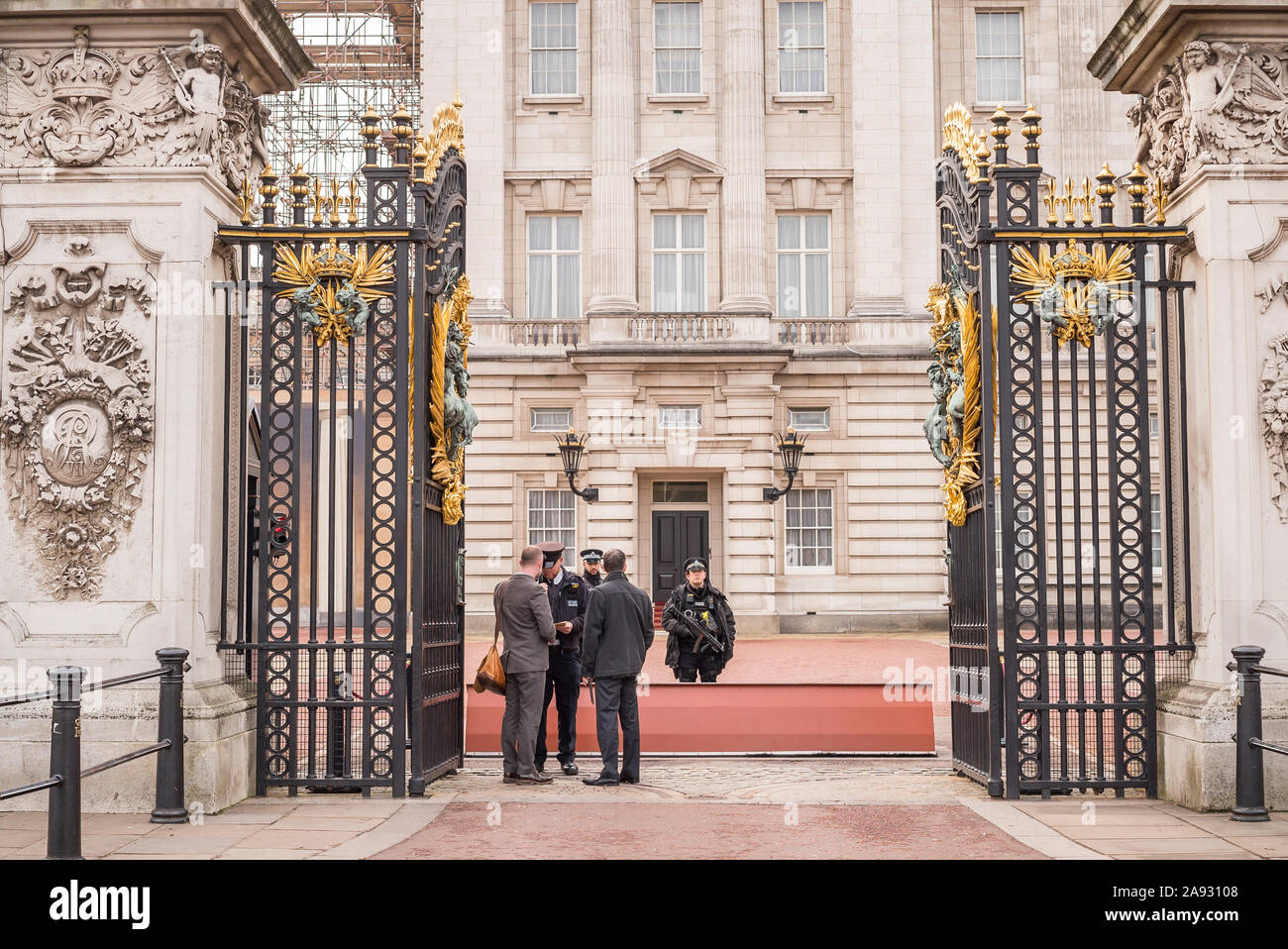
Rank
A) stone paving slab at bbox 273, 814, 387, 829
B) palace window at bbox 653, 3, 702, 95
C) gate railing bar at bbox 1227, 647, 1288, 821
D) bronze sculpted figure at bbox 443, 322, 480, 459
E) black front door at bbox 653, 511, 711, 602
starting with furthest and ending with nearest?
Answer: palace window at bbox 653, 3, 702, 95 < black front door at bbox 653, 511, 711, 602 < bronze sculpted figure at bbox 443, 322, 480, 459 < gate railing bar at bbox 1227, 647, 1288, 821 < stone paving slab at bbox 273, 814, 387, 829

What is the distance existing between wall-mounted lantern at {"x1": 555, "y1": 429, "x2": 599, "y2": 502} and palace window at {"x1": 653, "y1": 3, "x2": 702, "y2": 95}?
8479mm

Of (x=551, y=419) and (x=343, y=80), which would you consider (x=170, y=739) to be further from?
(x=343, y=80)

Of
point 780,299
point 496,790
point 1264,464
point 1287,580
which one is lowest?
point 496,790

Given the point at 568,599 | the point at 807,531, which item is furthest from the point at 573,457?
the point at 568,599

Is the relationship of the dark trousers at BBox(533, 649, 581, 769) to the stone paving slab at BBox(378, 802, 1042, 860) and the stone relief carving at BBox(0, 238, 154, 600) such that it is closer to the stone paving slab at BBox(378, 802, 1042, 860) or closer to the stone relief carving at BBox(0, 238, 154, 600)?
the stone paving slab at BBox(378, 802, 1042, 860)

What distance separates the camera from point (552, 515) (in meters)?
32.2

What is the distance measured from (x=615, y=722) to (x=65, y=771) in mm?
5004

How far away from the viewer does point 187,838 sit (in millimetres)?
8305

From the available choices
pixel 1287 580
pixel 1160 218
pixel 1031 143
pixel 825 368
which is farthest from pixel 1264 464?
pixel 825 368

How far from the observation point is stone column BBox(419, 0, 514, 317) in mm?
32469

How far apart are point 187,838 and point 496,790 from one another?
9.22 feet

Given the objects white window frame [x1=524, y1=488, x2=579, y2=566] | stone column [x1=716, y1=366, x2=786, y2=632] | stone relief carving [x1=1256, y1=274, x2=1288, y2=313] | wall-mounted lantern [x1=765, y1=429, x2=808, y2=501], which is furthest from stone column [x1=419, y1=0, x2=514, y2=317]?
stone relief carving [x1=1256, y1=274, x2=1288, y2=313]

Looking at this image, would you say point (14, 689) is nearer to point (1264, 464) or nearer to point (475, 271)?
point (1264, 464)

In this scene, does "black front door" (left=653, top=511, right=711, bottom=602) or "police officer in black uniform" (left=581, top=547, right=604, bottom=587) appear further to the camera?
"black front door" (left=653, top=511, right=711, bottom=602)
